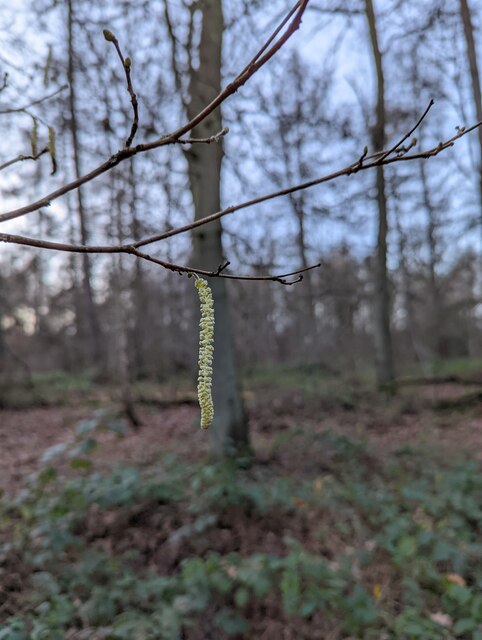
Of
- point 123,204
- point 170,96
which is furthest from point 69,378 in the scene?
point 170,96

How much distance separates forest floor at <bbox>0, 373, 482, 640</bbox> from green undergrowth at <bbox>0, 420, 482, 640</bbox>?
0.01 meters

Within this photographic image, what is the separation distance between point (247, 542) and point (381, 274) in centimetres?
817

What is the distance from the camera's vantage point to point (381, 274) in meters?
11.0

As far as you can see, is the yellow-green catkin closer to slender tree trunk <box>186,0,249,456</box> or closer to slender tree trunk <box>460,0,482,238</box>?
slender tree trunk <box>186,0,249,456</box>

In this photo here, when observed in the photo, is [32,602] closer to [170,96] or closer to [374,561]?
[374,561]

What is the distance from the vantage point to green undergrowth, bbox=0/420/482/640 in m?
2.96

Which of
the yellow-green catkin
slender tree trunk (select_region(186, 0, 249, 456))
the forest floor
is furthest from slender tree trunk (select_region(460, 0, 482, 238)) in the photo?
the yellow-green catkin

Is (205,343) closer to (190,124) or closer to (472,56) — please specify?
(190,124)

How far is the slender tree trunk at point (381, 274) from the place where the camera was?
32.1 feet

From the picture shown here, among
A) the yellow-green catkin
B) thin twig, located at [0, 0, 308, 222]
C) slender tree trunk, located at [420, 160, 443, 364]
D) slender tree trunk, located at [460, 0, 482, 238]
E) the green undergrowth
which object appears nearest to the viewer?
thin twig, located at [0, 0, 308, 222]

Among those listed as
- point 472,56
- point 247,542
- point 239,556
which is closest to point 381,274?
point 472,56

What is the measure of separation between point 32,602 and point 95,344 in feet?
43.0

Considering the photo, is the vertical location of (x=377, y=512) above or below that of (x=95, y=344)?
below

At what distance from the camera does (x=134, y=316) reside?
1678cm
